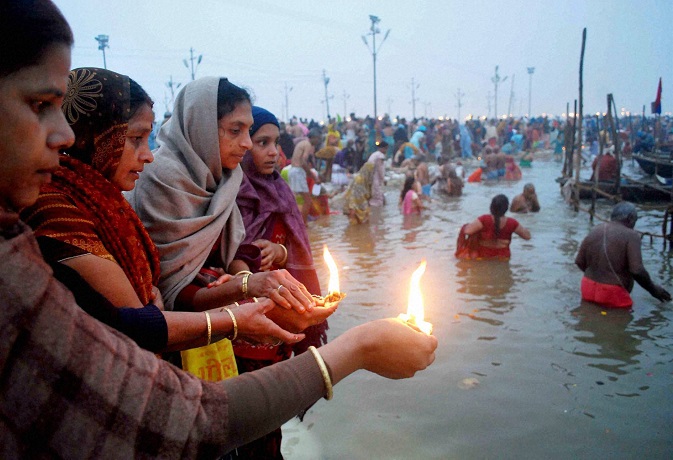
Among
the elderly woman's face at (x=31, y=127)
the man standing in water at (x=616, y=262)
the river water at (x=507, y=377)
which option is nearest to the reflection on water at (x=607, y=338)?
the river water at (x=507, y=377)

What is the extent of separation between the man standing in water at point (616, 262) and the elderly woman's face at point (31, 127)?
624cm

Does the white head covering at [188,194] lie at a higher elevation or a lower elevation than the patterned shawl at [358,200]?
higher

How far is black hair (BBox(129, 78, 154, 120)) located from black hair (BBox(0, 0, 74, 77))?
2.87 ft

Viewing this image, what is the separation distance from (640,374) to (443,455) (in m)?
2.30

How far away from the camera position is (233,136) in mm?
2570

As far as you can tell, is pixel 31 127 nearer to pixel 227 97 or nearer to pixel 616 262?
pixel 227 97

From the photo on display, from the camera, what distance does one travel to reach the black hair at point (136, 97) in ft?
6.00

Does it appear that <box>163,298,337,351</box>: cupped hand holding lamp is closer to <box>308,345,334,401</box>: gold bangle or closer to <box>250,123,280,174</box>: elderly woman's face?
<box>308,345,334,401</box>: gold bangle

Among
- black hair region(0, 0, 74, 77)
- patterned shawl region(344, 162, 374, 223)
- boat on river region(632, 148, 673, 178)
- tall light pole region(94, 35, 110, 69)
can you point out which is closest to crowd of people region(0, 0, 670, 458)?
black hair region(0, 0, 74, 77)

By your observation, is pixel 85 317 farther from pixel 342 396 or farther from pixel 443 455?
pixel 342 396

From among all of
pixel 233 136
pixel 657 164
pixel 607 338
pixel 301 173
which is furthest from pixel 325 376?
pixel 657 164

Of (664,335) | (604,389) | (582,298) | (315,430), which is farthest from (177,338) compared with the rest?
(582,298)

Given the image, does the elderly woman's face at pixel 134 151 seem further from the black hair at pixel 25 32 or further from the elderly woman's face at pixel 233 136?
the black hair at pixel 25 32

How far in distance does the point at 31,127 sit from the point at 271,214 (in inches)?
92.4
